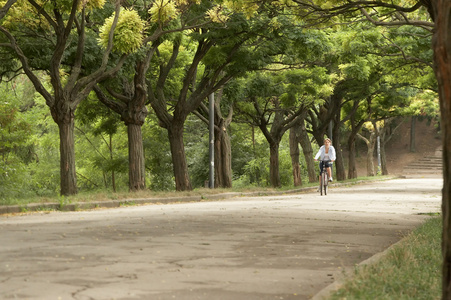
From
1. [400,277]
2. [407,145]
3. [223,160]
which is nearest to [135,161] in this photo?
[223,160]

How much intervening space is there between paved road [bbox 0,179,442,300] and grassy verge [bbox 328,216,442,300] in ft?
1.55

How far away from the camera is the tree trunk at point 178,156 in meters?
27.5

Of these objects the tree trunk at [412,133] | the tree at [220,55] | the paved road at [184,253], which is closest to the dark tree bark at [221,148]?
the tree at [220,55]

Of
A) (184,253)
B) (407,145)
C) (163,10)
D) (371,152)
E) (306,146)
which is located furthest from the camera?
(407,145)

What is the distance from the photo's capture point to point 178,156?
27672 mm

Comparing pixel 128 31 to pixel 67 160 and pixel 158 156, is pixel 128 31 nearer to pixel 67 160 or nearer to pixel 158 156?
pixel 67 160

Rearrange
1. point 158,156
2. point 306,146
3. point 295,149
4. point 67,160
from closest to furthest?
point 67,160 → point 295,149 → point 306,146 → point 158,156

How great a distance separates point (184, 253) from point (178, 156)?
19.3 meters

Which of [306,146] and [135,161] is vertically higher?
[306,146]

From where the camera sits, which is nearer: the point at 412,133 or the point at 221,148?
the point at 221,148

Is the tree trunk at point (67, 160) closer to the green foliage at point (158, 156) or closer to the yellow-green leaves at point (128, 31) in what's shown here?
the yellow-green leaves at point (128, 31)

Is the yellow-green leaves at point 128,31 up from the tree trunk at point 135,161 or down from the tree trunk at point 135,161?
up

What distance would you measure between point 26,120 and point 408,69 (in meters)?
18.5

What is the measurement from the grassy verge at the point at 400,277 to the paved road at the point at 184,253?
47 cm
